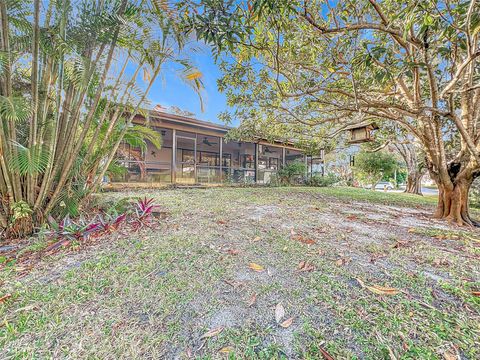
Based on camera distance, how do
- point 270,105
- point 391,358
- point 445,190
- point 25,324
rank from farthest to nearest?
1. point 270,105
2. point 445,190
3. point 25,324
4. point 391,358

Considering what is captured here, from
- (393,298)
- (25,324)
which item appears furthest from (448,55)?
(25,324)

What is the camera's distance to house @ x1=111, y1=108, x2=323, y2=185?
913cm

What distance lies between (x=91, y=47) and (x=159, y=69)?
3.09 feet

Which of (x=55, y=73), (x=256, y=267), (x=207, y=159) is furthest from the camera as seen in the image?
(x=207, y=159)

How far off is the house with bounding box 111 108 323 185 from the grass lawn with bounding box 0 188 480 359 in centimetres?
532

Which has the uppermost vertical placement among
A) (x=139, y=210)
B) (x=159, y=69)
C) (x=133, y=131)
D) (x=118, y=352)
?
(x=159, y=69)

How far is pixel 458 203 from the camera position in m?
4.46

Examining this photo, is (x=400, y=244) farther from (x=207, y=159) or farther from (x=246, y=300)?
(x=207, y=159)

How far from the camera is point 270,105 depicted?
5.85 metres

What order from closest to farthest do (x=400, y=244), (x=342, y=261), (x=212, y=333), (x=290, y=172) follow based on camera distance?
(x=212, y=333) → (x=342, y=261) → (x=400, y=244) → (x=290, y=172)

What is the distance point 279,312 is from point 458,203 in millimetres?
5183

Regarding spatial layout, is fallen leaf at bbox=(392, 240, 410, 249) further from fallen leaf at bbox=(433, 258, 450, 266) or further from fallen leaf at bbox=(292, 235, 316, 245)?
fallen leaf at bbox=(292, 235, 316, 245)

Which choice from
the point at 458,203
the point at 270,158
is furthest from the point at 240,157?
the point at 458,203

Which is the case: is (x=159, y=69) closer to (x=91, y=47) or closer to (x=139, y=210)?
(x=91, y=47)
